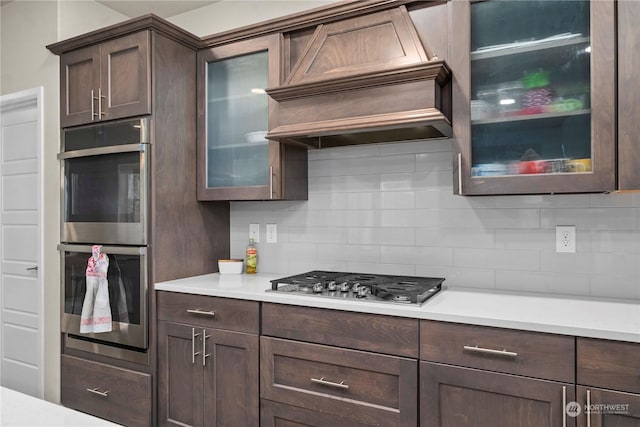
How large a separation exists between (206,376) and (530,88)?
82.1 inches

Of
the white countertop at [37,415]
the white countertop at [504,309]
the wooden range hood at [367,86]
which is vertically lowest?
the white countertop at [504,309]

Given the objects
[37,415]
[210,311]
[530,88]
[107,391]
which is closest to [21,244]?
[107,391]

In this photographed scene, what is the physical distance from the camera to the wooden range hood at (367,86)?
1.99 meters

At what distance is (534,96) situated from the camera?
1.90 m

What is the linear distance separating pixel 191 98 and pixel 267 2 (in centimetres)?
82

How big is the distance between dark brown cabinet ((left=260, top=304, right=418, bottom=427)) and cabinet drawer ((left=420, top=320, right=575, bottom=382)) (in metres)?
0.09

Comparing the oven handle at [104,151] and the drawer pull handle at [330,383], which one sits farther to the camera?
the oven handle at [104,151]

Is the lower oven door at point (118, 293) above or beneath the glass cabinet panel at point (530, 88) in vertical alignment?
beneath

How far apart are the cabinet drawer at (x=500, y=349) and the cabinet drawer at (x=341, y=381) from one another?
135 mm

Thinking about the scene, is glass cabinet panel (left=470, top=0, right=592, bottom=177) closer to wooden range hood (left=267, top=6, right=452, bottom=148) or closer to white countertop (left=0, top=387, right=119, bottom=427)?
wooden range hood (left=267, top=6, right=452, bottom=148)

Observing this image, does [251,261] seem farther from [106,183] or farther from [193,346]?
[106,183]

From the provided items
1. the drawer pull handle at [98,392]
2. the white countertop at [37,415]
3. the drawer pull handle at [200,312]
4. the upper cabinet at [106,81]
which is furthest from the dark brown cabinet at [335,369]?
the upper cabinet at [106,81]

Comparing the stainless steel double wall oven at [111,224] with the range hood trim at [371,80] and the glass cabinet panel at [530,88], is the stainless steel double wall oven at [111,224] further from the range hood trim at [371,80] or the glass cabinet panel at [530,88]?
the glass cabinet panel at [530,88]

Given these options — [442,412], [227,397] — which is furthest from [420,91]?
[227,397]
